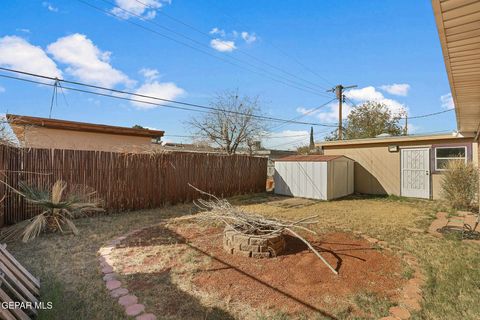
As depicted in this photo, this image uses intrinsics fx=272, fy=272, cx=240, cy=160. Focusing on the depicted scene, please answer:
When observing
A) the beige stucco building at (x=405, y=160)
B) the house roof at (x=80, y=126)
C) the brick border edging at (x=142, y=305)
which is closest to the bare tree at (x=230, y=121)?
the beige stucco building at (x=405, y=160)

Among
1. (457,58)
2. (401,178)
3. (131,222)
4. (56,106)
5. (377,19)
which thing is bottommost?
(131,222)

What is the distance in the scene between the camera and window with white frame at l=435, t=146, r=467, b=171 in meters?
8.93

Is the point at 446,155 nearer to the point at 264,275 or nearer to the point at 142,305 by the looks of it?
the point at 264,275

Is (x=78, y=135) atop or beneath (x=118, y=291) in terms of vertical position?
atop

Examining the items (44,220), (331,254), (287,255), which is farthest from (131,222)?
(331,254)

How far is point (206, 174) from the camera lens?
29.6ft

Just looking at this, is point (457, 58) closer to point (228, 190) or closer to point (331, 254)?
point (331, 254)

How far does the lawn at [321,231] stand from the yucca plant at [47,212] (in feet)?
0.83

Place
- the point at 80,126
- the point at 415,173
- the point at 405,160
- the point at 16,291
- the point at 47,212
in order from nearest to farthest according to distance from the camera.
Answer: the point at 16,291 → the point at 47,212 → the point at 80,126 → the point at 415,173 → the point at 405,160

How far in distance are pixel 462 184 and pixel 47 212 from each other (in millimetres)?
10037

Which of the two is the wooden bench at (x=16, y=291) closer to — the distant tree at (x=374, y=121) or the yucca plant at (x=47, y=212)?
the yucca plant at (x=47, y=212)

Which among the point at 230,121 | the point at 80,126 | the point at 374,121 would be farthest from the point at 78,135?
the point at 374,121

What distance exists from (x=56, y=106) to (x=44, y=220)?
4.86 m

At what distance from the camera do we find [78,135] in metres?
8.72
